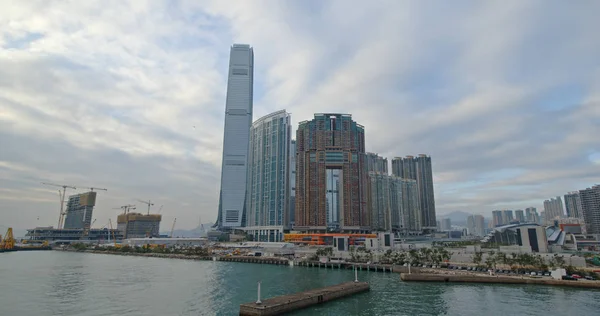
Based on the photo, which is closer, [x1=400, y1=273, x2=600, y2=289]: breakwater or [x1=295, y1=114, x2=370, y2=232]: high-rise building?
[x1=400, y1=273, x2=600, y2=289]: breakwater

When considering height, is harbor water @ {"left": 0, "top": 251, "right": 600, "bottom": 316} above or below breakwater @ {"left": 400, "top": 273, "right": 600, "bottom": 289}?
below

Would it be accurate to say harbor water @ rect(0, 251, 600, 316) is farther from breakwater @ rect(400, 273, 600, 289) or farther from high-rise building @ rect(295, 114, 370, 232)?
high-rise building @ rect(295, 114, 370, 232)

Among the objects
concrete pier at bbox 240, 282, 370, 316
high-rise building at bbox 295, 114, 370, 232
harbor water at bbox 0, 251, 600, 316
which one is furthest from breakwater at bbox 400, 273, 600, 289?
high-rise building at bbox 295, 114, 370, 232

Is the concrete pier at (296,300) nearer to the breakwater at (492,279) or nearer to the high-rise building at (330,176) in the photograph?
the breakwater at (492,279)

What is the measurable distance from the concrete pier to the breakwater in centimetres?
1703

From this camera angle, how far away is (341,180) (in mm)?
184625

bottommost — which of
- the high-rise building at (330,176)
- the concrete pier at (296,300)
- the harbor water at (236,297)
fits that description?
the harbor water at (236,297)

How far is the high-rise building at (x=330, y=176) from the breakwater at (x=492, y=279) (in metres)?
110

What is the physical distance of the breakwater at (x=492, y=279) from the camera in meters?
60.7

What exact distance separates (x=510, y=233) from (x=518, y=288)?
281 feet

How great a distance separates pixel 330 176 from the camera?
640 ft

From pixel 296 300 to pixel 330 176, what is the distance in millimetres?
150960

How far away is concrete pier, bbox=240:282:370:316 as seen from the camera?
40625mm

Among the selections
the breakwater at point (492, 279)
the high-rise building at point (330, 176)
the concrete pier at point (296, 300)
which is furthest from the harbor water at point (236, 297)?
the high-rise building at point (330, 176)
